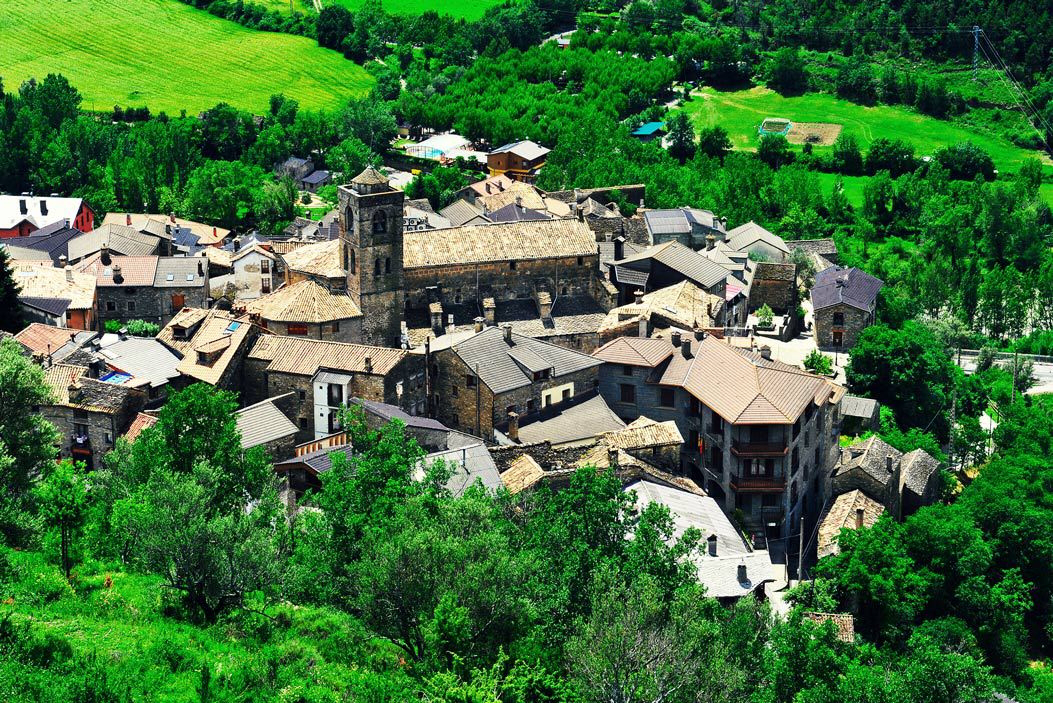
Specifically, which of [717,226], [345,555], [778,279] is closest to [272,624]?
[345,555]

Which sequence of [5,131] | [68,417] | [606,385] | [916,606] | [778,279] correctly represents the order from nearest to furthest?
[916,606], [68,417], [606,385], [778,279], [5,131]

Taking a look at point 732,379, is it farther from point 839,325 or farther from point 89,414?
point 89,414

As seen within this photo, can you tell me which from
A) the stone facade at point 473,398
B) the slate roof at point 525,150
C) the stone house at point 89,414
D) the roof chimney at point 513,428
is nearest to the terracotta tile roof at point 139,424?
the stone house at point 89,414

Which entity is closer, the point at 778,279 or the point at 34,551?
the point at 34,551

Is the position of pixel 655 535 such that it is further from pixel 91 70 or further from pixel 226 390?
pixel 91 70

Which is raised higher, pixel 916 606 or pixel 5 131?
pixel 5 131

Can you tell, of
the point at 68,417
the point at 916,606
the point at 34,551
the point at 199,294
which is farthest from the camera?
the point at 199,294

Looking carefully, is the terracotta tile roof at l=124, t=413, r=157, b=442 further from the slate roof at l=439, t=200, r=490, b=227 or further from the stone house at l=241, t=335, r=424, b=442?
the slate roof at l=439, t=200, r=490, b=227
